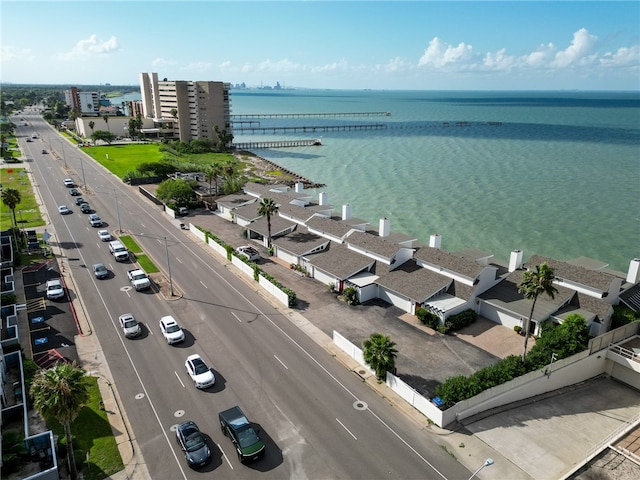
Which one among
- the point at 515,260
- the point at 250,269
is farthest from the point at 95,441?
the point at 515,260

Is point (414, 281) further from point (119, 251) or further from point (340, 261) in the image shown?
point (119, 251)

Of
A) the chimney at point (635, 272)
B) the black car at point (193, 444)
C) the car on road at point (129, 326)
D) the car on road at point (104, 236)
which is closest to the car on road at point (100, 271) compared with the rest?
the car on road at point (104, 236)

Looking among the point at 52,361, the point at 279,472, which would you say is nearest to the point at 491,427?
the point at 279,472

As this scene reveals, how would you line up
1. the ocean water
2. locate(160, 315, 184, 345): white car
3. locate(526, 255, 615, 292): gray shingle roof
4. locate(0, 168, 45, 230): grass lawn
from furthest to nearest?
the ocean water
locate(0, 168, 45, 230): grass lawn
locate(526, 255, 615, 292): gray shingle roof
locate(160, 315, 184, 345): white car

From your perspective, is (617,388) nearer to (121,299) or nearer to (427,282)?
(427,282)

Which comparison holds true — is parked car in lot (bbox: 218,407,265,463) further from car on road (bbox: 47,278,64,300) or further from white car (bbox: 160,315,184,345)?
car on road (bbox: 47,278,64,300)

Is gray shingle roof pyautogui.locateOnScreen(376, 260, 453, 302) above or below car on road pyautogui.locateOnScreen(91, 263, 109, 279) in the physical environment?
above

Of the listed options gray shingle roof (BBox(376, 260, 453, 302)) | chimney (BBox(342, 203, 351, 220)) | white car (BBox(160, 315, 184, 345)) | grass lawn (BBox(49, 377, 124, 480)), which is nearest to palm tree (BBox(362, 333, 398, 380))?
gray shingle roof (BBox(376, 260, 453, 302))
